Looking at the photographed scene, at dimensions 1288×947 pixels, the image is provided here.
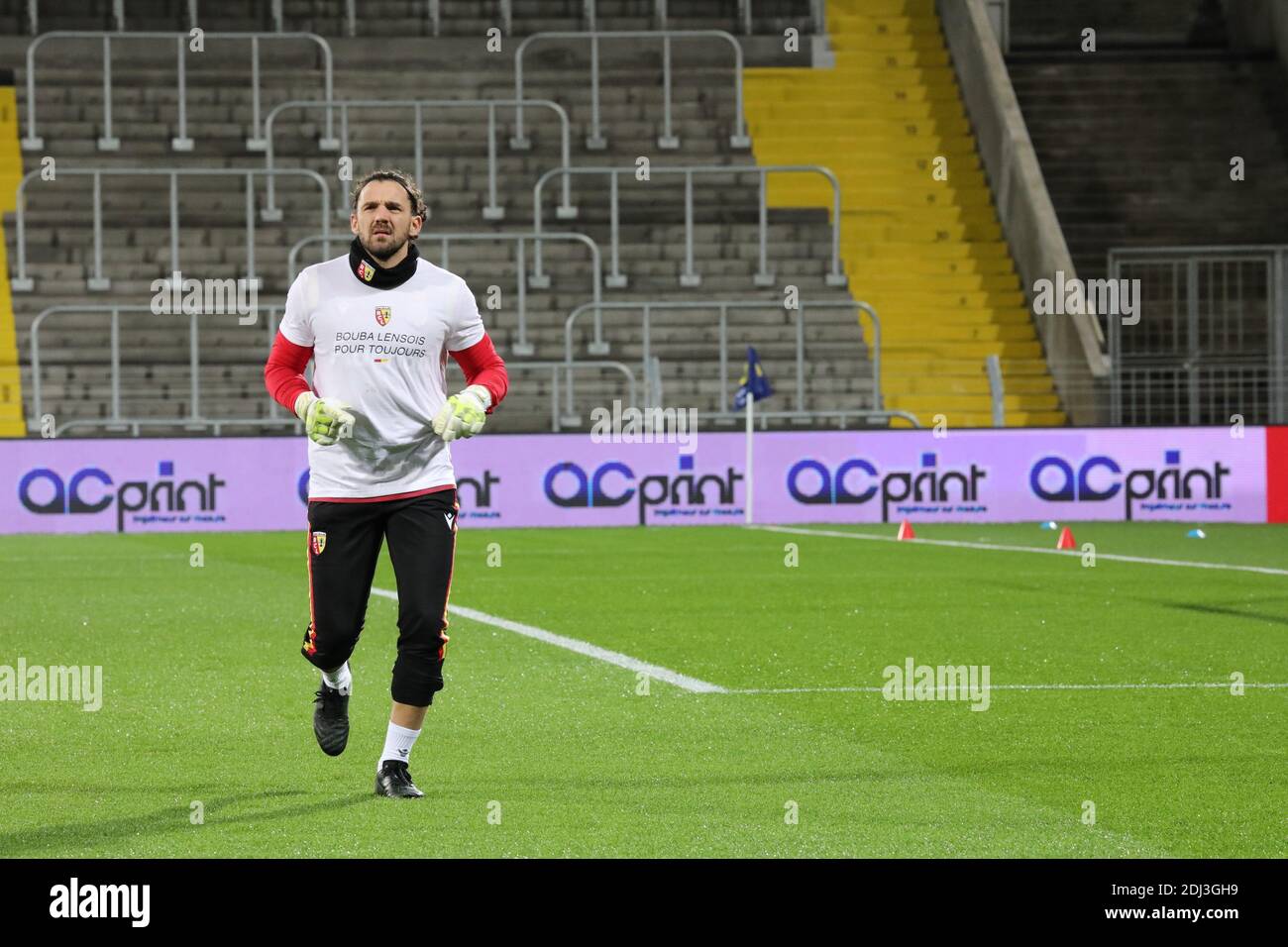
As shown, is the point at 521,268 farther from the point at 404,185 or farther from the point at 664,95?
the point at 404,185

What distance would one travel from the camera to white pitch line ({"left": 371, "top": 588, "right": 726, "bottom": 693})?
375 inches

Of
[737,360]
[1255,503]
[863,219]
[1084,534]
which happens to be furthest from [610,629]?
[863,219]

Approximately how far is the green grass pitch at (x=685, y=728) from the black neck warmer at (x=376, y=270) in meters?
1.62

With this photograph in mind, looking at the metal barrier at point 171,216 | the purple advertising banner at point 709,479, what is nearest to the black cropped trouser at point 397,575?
the purple advertising banner at point 709,479

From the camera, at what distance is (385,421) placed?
6.84 m

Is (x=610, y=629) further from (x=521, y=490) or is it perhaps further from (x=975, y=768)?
(x=521, y=490)

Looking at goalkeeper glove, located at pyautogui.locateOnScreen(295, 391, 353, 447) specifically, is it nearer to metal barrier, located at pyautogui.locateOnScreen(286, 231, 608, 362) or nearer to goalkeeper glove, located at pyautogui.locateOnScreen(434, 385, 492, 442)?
goalkeeper glove, located at pyautogui.locateOnScreen(434, 385, 492, 442)

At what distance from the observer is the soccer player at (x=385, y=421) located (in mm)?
6785

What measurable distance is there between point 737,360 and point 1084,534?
8.01m

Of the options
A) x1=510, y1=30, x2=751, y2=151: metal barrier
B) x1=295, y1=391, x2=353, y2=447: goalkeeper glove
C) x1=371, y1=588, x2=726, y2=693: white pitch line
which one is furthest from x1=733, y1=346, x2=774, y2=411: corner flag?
x1=295, y1=391, x2=353, y2=447: goalkeeper glove

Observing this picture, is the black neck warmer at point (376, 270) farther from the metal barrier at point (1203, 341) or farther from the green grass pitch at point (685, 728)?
the metal barrier at point (1203, 341)

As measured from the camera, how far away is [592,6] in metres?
33.2

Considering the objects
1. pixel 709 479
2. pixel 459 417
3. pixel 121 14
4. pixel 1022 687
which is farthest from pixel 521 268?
pixel 459 417

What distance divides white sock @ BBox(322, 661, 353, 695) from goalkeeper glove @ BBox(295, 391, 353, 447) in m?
0.84
